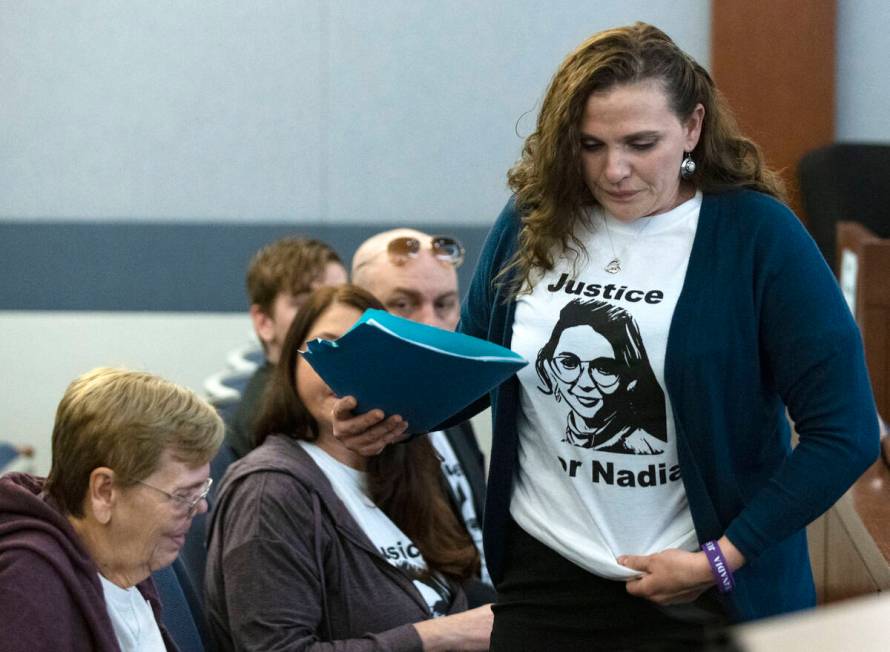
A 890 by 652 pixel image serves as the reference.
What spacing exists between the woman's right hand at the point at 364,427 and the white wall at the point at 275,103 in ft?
10.4

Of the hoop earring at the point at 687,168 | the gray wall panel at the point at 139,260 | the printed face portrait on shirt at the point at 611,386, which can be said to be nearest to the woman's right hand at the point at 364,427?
the printed face portrait on shirt at the point at 611,386

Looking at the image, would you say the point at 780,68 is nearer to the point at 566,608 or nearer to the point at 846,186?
the point at 846,186

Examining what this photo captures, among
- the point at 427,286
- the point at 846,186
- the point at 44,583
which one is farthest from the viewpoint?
the point at 846,186

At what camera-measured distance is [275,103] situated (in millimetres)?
4953

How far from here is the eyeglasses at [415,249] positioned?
2775 mm

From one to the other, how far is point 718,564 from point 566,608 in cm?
24

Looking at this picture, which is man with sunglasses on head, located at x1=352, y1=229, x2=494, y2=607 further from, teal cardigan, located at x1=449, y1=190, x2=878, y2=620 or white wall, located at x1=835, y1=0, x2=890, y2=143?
white wall, located at x1=835, y1=0, x2=890, y2=143

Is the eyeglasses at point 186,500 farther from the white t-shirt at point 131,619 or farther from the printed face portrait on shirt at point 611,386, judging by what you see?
the printed face portrait on shirt at point 611,386

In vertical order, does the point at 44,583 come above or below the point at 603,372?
below

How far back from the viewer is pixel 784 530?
1575 millimetres

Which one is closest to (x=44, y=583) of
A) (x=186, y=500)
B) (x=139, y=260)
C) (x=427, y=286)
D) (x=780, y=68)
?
(x=186, y=500)

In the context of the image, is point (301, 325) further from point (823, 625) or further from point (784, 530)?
point (823, 625)

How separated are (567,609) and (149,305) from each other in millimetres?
3527

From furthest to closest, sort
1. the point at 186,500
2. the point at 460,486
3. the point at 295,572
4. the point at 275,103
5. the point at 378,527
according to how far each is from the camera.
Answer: the point at 275,103 → the point at 460,486 → the point at 378,527 → the point at 295,572 → the point at 186,500
